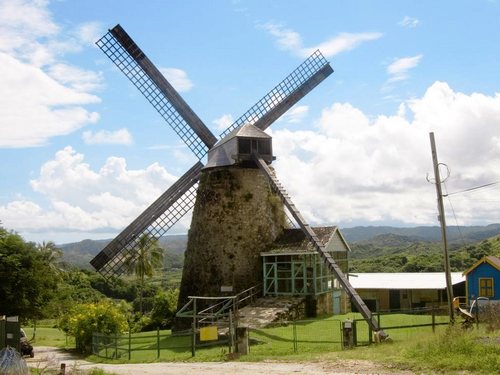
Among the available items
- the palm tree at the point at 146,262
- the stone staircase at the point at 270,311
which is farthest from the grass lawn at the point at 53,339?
the stone staircase at the point at 270,311

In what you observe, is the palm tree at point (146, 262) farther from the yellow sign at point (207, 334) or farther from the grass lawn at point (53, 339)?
the yellow sign at point (207, 334)

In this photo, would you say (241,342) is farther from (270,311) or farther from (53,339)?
(53,339)

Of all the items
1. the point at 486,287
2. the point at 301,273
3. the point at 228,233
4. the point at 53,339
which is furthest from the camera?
the point at 53,339

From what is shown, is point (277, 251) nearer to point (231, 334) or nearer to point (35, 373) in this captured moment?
point (231, 334)

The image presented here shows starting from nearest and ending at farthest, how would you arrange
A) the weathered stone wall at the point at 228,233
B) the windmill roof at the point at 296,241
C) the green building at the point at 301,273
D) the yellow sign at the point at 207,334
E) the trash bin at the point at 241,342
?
1. the trash bin at the point at 241,342
2. the yellow sign at the point at 207,334
3. the green building at the point at 301,273
4. the windmill roof at the point at 296,241
5. the weathered stone wall at the point at 228,233

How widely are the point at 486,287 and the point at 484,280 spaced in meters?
0.42

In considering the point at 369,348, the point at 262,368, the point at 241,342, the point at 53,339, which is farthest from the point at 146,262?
the point at 262,368

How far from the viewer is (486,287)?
3525 centimetres

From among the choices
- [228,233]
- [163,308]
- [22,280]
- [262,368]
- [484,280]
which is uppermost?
[228,233]

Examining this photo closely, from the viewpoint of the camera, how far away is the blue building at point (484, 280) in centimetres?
3492

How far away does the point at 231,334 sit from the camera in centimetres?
2262

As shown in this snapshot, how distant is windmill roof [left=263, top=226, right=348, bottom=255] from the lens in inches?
1232

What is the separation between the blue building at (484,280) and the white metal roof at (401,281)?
3.28m

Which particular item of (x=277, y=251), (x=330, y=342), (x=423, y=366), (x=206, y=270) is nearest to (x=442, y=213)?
(x=330, y=342)
